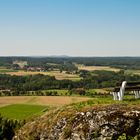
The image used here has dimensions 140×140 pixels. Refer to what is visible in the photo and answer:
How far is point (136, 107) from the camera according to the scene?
10.3 metres

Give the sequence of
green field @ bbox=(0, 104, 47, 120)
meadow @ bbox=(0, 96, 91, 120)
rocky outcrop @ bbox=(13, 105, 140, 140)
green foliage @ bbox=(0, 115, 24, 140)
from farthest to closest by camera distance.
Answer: meadow @ bbox=(0, 96, 91, 120)
green field @ bbox=(0, 104, 47, 120)
green foliage @ bbox=(0, 115, 24, 140)
rocky outcrop @ bbox=(13, 105, 140, 140)

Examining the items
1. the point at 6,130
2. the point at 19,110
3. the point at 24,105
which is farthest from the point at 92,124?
the point at 24,105

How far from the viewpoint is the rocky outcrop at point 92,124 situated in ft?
31.6

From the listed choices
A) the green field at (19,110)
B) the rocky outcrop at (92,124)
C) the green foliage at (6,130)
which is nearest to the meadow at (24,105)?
the green field at (19,110)

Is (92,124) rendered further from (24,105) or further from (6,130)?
(24,105)

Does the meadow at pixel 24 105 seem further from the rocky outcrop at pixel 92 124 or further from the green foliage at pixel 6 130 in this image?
the rocky outcrop at pixel 92 124

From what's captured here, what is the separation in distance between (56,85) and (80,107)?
139041mm

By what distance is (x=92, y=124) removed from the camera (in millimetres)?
9859

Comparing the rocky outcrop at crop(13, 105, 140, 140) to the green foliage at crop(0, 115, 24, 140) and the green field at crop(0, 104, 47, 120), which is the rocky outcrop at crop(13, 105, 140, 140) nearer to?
the green foliage at crop(0, 115, 24, 140)

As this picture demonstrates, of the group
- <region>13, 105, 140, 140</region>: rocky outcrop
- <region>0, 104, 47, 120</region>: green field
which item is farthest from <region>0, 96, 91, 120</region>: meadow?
<region>13, 105, 140, 140</region>: rocky outcrop

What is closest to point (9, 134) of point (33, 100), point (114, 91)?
point (114, 91)

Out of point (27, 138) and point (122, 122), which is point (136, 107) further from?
point (27, 138)

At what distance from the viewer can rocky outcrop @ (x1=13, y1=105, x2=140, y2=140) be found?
31.6ft

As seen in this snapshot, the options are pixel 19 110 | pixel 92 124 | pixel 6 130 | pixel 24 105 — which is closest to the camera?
pixel 92 124
